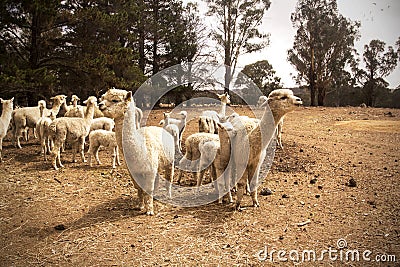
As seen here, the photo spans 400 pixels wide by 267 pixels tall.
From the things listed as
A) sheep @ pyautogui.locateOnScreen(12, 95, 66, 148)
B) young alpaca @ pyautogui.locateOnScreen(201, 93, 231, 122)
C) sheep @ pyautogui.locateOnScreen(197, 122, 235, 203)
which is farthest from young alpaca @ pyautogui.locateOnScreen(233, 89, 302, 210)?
sheep @ pyautogui.locateOnScreen(12, 95, 66, 148)

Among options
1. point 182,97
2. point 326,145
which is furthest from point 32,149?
point 326,145

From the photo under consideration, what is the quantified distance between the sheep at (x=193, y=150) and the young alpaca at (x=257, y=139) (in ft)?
3.77

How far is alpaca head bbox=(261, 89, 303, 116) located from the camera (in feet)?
17.1

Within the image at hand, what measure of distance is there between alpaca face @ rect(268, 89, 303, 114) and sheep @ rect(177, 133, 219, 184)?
1.83 metres

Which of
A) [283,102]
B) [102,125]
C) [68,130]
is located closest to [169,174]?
[283,102]

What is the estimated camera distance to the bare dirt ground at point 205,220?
165 inches

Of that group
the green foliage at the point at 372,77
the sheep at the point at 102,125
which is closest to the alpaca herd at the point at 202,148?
the sheep at the point at 102,125

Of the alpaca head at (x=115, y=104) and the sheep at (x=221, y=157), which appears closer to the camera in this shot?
the alpaca head at (x=115, y=104)

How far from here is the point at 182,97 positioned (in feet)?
48.4

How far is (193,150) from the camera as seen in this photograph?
23.0 ft

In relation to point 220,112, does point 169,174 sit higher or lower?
lower

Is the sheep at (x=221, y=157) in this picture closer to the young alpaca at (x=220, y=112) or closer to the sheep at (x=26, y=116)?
the young alpaca at (x=220, y=112)

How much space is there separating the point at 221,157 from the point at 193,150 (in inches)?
42.2

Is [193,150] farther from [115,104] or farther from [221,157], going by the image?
[115,104]
